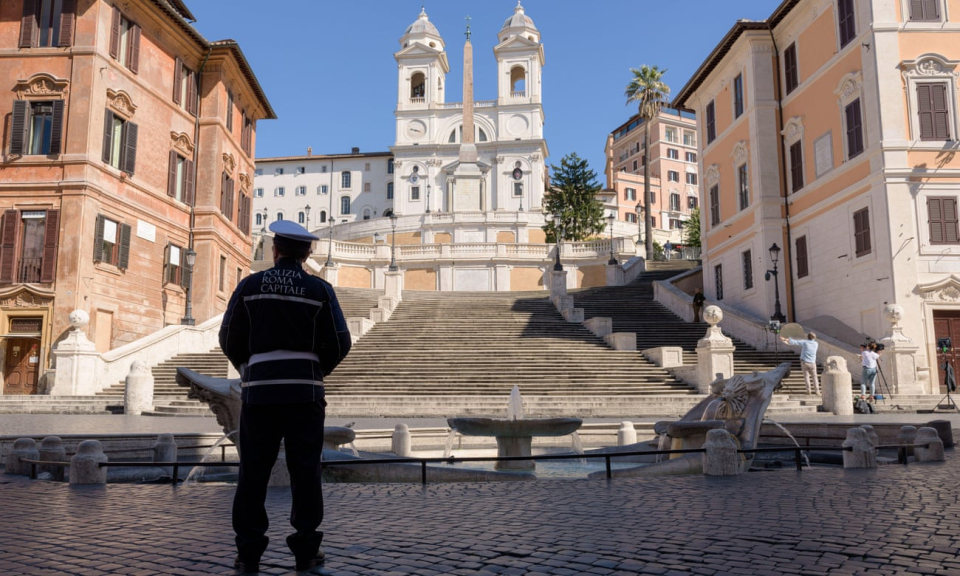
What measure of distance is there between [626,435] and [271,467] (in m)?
9.63

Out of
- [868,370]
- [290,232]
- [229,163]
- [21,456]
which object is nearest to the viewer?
[290,232]

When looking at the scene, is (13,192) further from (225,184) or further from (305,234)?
(305,234)

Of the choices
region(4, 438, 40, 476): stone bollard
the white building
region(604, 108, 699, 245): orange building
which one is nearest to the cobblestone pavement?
region(4, 438, 40, 476): stone bollard

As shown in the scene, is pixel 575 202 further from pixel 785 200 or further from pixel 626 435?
pixel 626 435

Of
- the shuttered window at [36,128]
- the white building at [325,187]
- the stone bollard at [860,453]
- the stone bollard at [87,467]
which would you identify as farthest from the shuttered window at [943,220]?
the white building at [325,187]

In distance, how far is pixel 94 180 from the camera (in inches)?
1037

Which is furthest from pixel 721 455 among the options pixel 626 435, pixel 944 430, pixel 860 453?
pixel 944 430

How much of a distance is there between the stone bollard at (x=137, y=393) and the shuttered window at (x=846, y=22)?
24465 millimetres

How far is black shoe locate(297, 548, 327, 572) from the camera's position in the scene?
4.17m

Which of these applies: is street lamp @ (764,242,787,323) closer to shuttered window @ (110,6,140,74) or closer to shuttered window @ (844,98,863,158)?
shuttered window @ (844,98,863,158)

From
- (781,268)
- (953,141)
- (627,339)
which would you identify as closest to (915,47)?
(953,141)

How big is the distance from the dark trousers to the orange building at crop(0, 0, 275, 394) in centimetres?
2410

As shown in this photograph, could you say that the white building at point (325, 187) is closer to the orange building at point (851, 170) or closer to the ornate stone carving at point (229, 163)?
the ornate stone carving at point (229, 163)

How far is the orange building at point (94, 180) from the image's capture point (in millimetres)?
25500
